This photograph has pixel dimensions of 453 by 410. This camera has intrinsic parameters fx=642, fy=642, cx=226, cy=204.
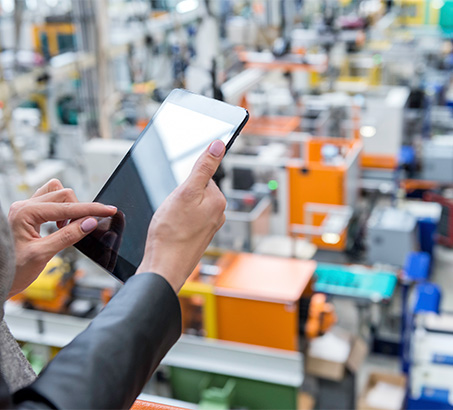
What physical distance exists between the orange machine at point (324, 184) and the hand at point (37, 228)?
692 cm

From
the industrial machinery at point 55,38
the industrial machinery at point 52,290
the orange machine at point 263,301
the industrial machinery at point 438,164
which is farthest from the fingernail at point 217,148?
the industrial machinery at point 55,38

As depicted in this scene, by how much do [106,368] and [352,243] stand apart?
24.3 ft

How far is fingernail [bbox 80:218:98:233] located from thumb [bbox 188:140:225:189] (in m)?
0.26

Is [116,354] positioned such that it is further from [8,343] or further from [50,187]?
[50,187]

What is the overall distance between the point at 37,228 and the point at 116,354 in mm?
463

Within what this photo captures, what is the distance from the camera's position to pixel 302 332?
4.99 metres

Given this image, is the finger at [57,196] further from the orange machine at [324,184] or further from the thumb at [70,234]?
the orange machine at [324,184]

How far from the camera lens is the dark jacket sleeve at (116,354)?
769 mm

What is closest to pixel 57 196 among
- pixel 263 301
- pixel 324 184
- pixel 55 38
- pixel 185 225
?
pixel 185 225

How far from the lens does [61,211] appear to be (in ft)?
3.80

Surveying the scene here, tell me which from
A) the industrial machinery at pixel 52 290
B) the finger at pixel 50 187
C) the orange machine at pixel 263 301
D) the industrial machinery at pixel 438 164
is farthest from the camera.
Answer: the industrial machinery at pixel 438 164

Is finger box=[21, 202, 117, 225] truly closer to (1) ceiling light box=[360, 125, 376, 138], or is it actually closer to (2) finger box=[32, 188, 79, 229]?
(2) finger box=[32, 188, 79, 229]

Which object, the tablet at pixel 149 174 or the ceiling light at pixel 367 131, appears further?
the ceiling light at pixel 367 131

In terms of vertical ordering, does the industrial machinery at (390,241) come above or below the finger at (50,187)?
below
